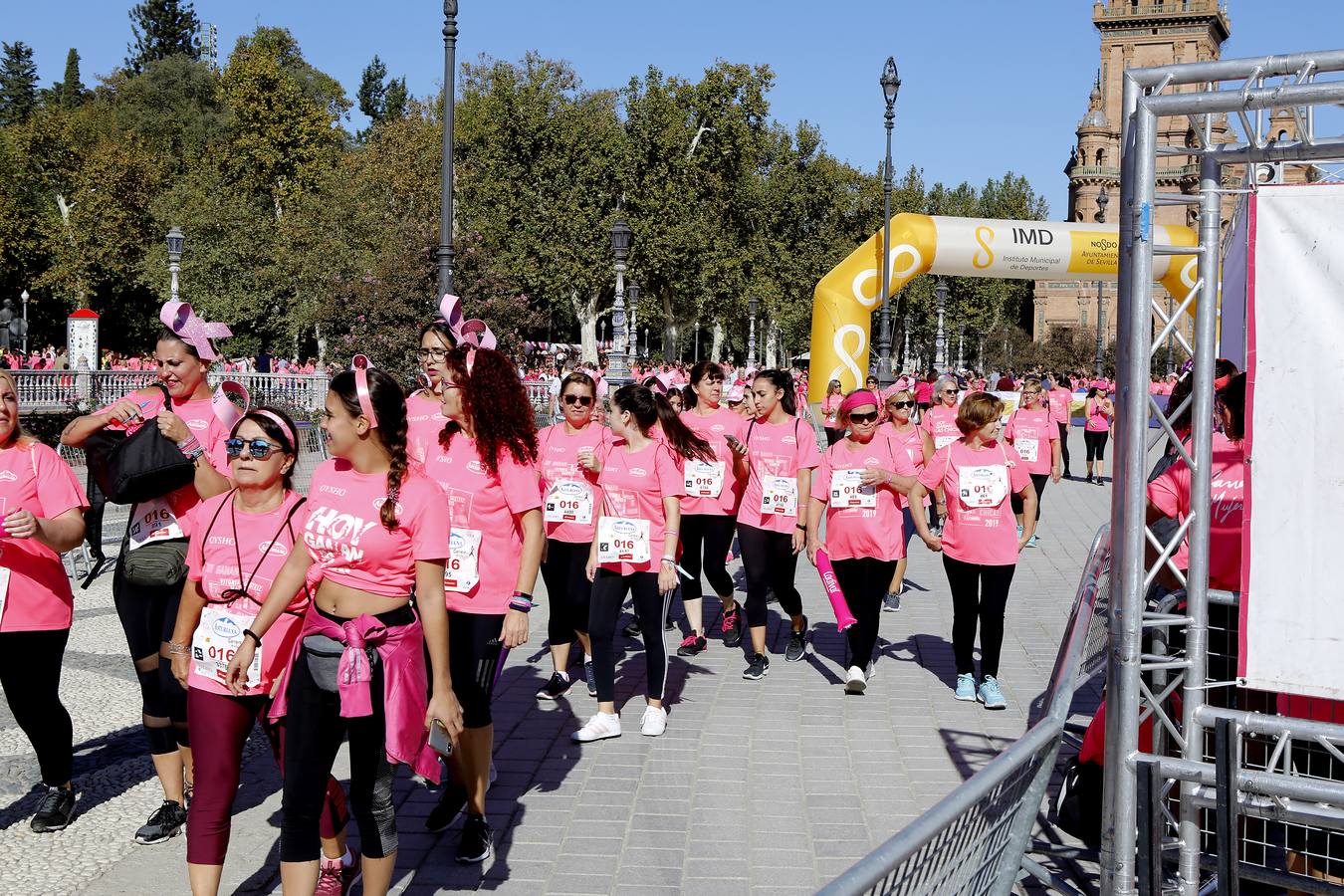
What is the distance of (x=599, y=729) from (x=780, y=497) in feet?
8.38

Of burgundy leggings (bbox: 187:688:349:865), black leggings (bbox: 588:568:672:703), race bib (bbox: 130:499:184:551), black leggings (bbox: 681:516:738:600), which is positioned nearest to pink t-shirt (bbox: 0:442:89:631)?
race bib (bbox: 130:499:184:551)

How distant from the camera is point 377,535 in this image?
4.34 meters

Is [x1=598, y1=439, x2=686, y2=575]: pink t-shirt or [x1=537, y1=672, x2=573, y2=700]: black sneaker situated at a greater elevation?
[x1=598, y1=439, x2=686, y2=575]: pink t-shirt

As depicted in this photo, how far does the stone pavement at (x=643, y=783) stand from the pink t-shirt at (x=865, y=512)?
90 cm

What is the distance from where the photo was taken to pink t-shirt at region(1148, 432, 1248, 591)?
467 centimetres

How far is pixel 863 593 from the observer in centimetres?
830

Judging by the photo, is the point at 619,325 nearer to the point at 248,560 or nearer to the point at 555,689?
the point at 555,689

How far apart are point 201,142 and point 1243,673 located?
7487 cm

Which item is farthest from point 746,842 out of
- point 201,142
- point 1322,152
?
point 201,142

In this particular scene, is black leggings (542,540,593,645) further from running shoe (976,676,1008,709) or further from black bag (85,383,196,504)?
black bag (85,383,196,504)

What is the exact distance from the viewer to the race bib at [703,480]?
975 cm

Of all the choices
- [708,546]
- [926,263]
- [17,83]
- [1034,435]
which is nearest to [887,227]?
[926,263]

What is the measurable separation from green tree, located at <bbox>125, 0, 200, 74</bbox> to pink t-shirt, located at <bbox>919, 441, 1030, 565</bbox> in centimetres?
9437

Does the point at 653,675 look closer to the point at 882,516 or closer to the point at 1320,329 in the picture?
the point at 882,516
